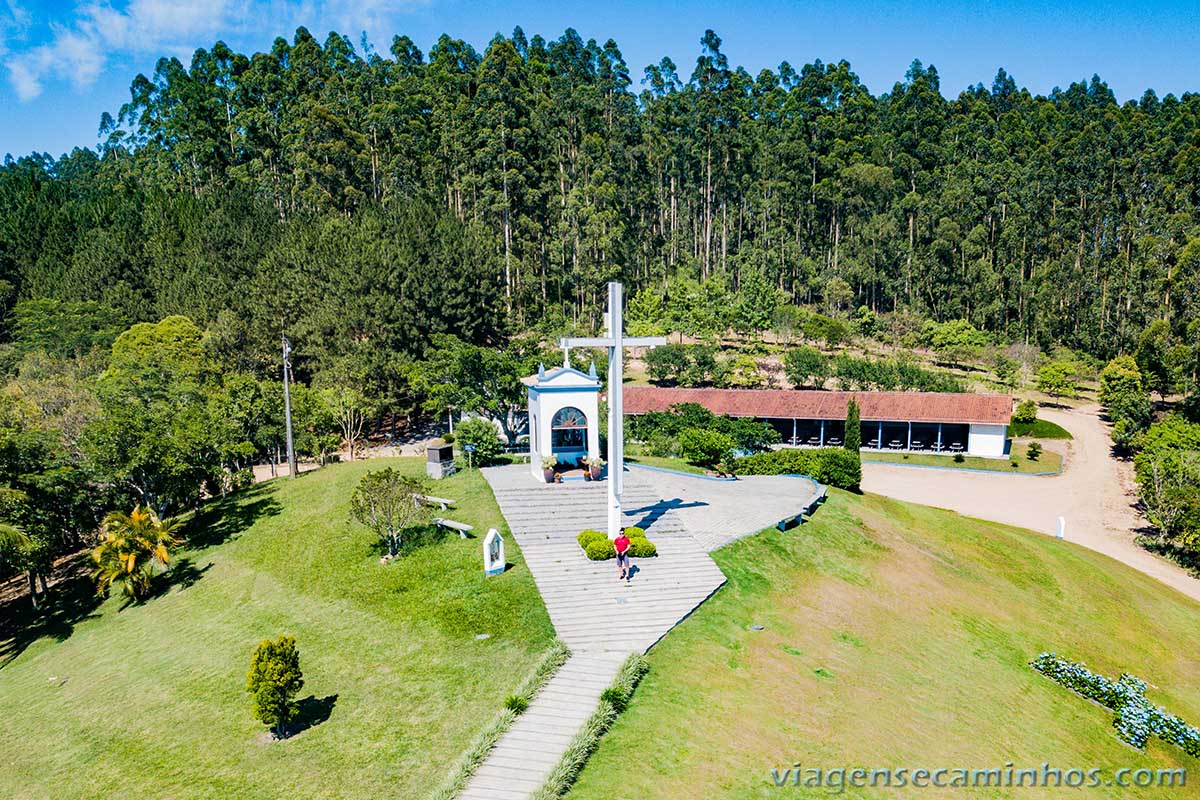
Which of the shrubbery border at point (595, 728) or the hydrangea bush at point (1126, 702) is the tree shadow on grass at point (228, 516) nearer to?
the shrubbery border at point (595, 728)

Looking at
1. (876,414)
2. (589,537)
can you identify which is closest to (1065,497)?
(876,414)

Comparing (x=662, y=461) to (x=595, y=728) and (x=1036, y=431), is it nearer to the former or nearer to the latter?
(x=595, y=728)

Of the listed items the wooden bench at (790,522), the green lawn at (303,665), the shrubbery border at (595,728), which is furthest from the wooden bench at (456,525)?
the wooden bench at (790,522)

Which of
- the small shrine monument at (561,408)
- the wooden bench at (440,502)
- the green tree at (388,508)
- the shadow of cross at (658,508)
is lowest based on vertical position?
the shadow of cross at (658,508)

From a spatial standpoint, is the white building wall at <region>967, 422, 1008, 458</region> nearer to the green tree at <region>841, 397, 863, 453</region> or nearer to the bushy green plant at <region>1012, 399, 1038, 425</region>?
the bushy green plant at <region>1012, 399, 1038, 425</region>

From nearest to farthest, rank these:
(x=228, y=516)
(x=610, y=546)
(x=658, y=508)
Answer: (x=610, y=546), (x=658, y=508), (x=228, y=516)

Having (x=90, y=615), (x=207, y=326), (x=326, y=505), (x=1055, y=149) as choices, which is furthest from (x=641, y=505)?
(x=1055, y=149)
